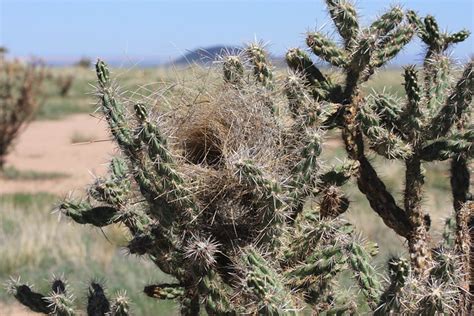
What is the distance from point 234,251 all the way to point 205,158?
29 centimetres

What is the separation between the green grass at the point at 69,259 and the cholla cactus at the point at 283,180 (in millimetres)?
3635

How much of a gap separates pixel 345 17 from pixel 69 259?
19.4 ft

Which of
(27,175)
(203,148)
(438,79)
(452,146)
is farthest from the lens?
(27,175)

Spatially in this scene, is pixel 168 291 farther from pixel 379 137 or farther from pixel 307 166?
pixel 379 137

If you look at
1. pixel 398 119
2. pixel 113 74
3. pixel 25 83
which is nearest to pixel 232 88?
pixel 113 74

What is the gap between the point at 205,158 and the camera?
237 cm

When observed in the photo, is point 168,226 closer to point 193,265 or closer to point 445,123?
point 193,265

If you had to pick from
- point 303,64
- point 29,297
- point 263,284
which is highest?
point 303,64

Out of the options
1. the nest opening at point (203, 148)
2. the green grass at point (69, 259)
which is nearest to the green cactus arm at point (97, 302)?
the nest opening at point (203, 148)

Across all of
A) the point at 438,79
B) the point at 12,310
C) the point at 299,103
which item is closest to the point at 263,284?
the point at 299,103

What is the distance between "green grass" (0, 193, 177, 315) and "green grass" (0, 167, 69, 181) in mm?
6166

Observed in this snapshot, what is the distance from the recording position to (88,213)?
2.64 metres

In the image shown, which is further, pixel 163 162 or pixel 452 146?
pixel 452 146

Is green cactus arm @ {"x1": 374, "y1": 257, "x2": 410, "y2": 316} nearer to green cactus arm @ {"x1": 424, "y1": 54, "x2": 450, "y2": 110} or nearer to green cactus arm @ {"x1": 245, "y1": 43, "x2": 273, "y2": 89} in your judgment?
green cactus arm @ {"x1": 245, "y1": 43, "x2": 273, "y2": 89}
